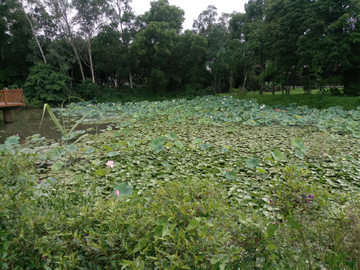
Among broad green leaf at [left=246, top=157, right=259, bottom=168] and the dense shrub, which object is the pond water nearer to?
broad green leaf at [left=246, top=157, right=259, bottom=168]

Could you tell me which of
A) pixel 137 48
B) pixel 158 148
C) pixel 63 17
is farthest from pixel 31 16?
pixel 158 148

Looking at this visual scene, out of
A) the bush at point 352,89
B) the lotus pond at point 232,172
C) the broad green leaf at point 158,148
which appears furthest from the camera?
the bush at point 352,89

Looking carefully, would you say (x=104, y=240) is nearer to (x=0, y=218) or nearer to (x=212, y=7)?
(x=0, y=218)

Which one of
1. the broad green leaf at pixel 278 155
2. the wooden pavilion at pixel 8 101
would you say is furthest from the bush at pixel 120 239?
the wooden pavilion at pixel 8 101

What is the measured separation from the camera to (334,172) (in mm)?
2330

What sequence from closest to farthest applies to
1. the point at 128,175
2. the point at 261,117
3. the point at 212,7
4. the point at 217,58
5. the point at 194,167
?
the point at 128,175, the point at 194,167, the point at 261,117, the point at 217,58, the point at 212,7

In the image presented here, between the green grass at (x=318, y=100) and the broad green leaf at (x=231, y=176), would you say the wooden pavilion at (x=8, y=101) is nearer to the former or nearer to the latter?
the broad green leaf at (x=231, y=176)

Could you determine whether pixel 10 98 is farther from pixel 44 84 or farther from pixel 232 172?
pixel 232 172

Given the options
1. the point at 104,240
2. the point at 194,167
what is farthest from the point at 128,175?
the point at 104,240

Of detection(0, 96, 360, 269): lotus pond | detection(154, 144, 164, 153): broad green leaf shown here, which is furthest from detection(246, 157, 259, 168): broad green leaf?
detection(154, 144, 164, 153): broad green leaf

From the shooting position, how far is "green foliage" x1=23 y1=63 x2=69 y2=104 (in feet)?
40.7

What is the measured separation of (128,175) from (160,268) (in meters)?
1.52

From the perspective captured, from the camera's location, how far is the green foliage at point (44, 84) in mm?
12414

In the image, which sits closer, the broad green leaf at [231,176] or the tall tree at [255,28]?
the broad green leaf at [231,176]
